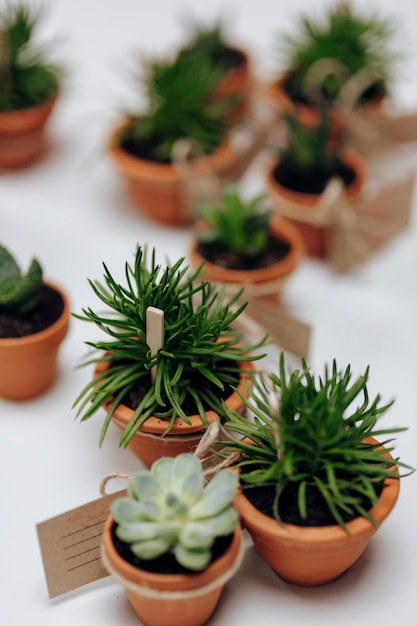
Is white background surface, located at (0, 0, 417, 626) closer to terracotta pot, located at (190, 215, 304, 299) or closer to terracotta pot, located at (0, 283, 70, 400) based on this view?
terracotta pot, located at (0, 283, 70, 400)

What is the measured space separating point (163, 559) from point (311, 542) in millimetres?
212

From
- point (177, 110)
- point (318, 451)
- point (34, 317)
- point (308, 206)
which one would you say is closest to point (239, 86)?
point (177, 110)

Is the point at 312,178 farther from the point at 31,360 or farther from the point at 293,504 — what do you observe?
the point at 293,504

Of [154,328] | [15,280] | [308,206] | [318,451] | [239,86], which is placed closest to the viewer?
[318,451]

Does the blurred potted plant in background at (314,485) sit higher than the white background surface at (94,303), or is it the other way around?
the blurred potted plant in background at (314,485)

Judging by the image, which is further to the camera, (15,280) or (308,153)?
(308,153)

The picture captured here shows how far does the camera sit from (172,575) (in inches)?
50.0

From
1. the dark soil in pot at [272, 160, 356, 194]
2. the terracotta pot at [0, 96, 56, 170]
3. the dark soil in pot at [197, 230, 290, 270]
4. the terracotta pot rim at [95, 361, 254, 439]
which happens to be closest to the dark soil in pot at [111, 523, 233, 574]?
→ the terracotta pot rim at [95, 361, 254, 439]

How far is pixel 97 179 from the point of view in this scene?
2.45m

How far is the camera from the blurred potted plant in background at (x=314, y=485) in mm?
1341

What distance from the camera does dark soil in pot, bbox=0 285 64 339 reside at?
5.60 feet

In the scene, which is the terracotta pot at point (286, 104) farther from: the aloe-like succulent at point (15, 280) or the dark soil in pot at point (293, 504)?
the dark soil in pot at point (293, 504)

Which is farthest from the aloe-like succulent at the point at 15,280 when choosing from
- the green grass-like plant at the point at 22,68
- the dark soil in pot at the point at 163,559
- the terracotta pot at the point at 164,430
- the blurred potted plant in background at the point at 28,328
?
the green grass-like plant at the point at 22,68

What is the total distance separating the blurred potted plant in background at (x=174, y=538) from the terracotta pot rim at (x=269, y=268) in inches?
25.4
